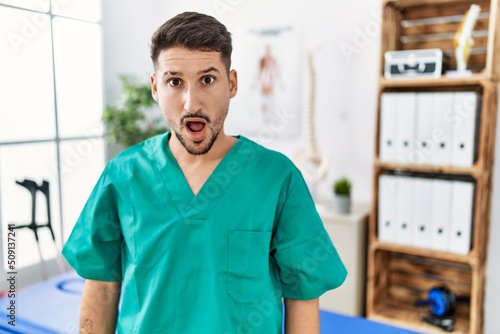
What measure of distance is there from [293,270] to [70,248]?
15.0 inches

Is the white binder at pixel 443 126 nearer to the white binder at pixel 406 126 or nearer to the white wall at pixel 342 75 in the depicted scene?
the white binder at pixel 406 126

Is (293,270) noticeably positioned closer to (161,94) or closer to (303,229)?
(303,229)

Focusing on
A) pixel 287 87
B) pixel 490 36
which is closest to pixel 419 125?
pixel 490 36

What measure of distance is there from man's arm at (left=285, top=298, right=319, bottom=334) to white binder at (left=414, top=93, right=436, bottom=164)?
1499 millimetres

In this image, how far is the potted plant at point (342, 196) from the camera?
2.30 meters

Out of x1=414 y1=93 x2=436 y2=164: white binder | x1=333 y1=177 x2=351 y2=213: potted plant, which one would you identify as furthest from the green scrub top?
x1=333 y1=177 x2=351 y2=213: potted plant

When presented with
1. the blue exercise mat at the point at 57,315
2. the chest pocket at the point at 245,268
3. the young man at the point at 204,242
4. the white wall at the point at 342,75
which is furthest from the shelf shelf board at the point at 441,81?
the chest pocket at the point at 245,268

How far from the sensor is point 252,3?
2.41 metres

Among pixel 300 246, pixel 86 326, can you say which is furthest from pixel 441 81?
pixel 86 326

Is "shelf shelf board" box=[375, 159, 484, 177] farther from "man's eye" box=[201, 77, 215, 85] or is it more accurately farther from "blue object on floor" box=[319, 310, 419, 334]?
"man's eye" box=[201, 77, 215, 85]

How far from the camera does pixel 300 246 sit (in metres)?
0.73

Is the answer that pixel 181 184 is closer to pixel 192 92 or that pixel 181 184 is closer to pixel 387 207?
pixel 192 92

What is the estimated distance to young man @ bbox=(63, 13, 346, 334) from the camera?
0.70 metres

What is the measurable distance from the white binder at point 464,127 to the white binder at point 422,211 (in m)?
0.18
